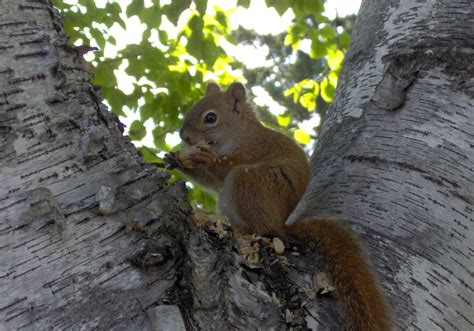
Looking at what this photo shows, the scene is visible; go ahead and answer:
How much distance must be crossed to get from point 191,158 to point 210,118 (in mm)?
639

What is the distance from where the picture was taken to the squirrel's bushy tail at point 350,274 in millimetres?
1518

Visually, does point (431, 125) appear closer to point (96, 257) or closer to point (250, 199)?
point (250, 199)

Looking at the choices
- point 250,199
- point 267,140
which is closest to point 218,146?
point 267,140

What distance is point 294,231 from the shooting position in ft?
6.49

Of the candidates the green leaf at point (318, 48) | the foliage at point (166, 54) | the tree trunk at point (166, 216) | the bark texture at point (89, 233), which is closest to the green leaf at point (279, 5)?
the foliage at point (166, 54)

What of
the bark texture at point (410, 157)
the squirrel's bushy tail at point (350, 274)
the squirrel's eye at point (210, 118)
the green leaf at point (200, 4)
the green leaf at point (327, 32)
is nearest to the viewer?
the squirrel's bushy tail at point (350, 274)

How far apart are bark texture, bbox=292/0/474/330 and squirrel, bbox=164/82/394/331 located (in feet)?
0.20

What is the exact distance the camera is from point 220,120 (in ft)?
11.8

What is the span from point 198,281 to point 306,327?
0.89 feet

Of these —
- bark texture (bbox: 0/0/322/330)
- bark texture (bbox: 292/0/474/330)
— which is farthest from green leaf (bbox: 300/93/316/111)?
bark texture (bbox: 0/0/322/330)

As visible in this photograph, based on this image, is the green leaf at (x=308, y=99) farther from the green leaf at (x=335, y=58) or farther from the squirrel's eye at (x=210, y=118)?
the squirrel's eye at (x=210, y=118)

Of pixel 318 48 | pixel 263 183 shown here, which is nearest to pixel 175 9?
pixel 263 183

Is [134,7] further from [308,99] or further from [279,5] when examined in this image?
[308,99]

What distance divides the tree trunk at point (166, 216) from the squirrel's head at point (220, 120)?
1.43 m
